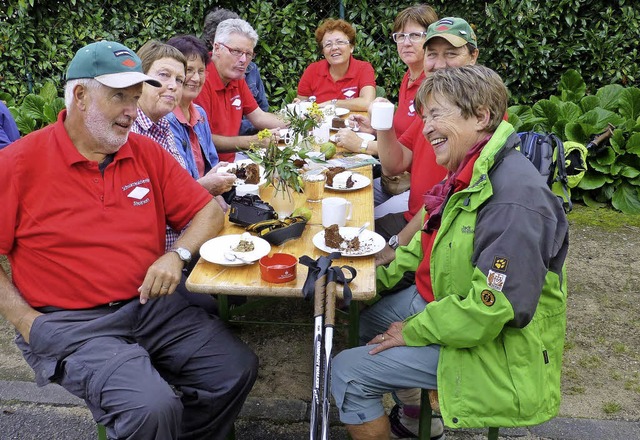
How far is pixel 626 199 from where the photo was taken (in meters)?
5.95

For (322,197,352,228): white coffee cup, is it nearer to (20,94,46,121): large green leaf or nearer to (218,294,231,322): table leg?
(218,294,231,322): table leg

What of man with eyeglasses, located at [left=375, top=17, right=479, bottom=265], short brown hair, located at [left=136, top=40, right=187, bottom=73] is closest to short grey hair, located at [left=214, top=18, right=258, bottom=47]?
short brown hair, located at [left=136, top=40, right=187, bottom=73]

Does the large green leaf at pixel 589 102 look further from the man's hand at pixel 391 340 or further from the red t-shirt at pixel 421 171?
the man's hand at pixel 391 340

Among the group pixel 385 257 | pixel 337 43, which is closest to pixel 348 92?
pixel 337 43

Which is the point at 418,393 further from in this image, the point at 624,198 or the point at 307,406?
the point at 624,198

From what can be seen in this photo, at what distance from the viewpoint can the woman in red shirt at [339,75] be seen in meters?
5.75

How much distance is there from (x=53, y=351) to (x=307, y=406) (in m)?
1.42

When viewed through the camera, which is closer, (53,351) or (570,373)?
(53,351)

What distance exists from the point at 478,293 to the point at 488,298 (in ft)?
0.13

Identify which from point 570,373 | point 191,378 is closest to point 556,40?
point 570,373

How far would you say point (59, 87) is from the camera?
7.67 meters

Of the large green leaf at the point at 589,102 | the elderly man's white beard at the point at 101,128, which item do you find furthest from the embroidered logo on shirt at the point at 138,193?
the large green leaf at the point at 589,102

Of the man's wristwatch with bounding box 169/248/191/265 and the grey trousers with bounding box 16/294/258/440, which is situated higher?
the man's wristwatch with bounding box 169/248/191/265

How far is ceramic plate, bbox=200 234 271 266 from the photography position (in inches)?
101
